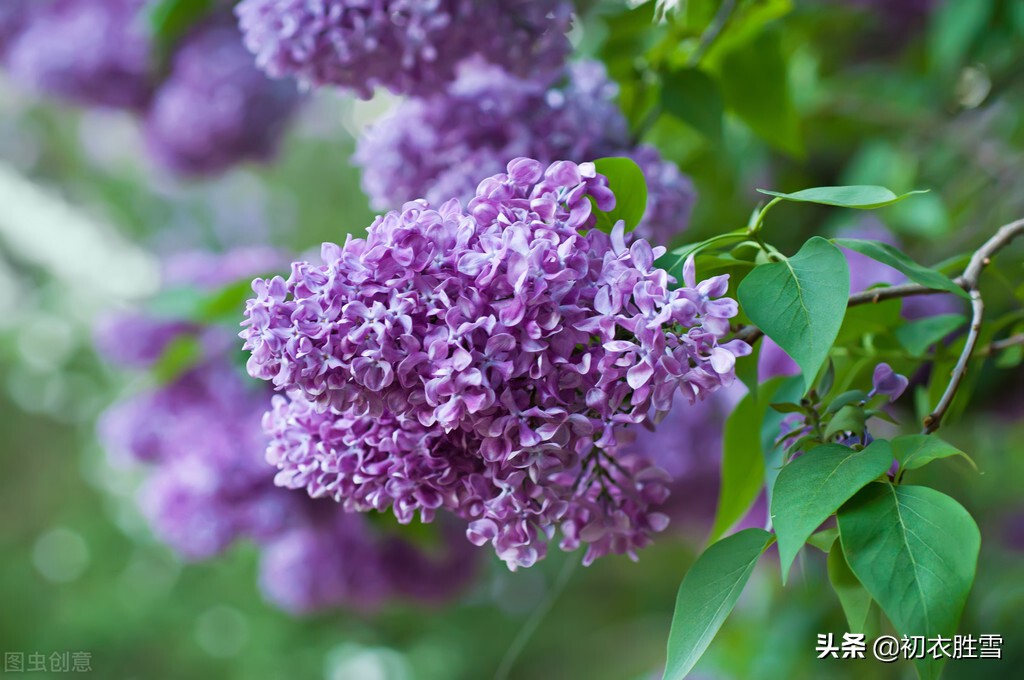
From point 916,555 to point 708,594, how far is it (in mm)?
86

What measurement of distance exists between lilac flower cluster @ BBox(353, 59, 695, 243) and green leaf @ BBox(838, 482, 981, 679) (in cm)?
30

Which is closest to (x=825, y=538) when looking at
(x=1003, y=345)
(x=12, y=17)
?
(x=1003, y=345)

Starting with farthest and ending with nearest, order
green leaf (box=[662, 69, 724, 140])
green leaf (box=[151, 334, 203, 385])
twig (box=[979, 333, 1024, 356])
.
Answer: green leaf (box=[151, 334, 203, 385])
green leaf (box=[662, 69, 724, 140])
twig (box=[979, 333, 1024, 356])

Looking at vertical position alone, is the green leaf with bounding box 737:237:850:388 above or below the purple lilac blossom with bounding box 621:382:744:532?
below

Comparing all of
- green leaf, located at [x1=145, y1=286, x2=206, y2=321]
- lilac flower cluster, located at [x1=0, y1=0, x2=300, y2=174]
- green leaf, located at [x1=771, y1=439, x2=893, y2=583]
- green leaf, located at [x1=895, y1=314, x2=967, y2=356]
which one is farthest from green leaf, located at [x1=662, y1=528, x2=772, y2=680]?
lilac flower cluster, located at [x1=0, y1=0, x2=300, y2=174]

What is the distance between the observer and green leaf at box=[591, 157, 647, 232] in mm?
467

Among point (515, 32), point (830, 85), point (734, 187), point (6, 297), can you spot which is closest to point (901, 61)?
point (830, 85)

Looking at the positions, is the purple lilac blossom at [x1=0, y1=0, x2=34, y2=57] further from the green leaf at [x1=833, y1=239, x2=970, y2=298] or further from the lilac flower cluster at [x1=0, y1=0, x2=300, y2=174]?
the green leaf at [x1=833, y1=239, x2=970, y2=298]

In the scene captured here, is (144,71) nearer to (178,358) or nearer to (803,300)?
(178,358)

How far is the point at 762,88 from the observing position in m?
0.79

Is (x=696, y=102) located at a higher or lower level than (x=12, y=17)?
lower

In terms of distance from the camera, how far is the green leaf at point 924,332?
60 centimetres

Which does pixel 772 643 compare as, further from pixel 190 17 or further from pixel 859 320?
pixel 190 17

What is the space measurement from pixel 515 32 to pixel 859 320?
301 mm
